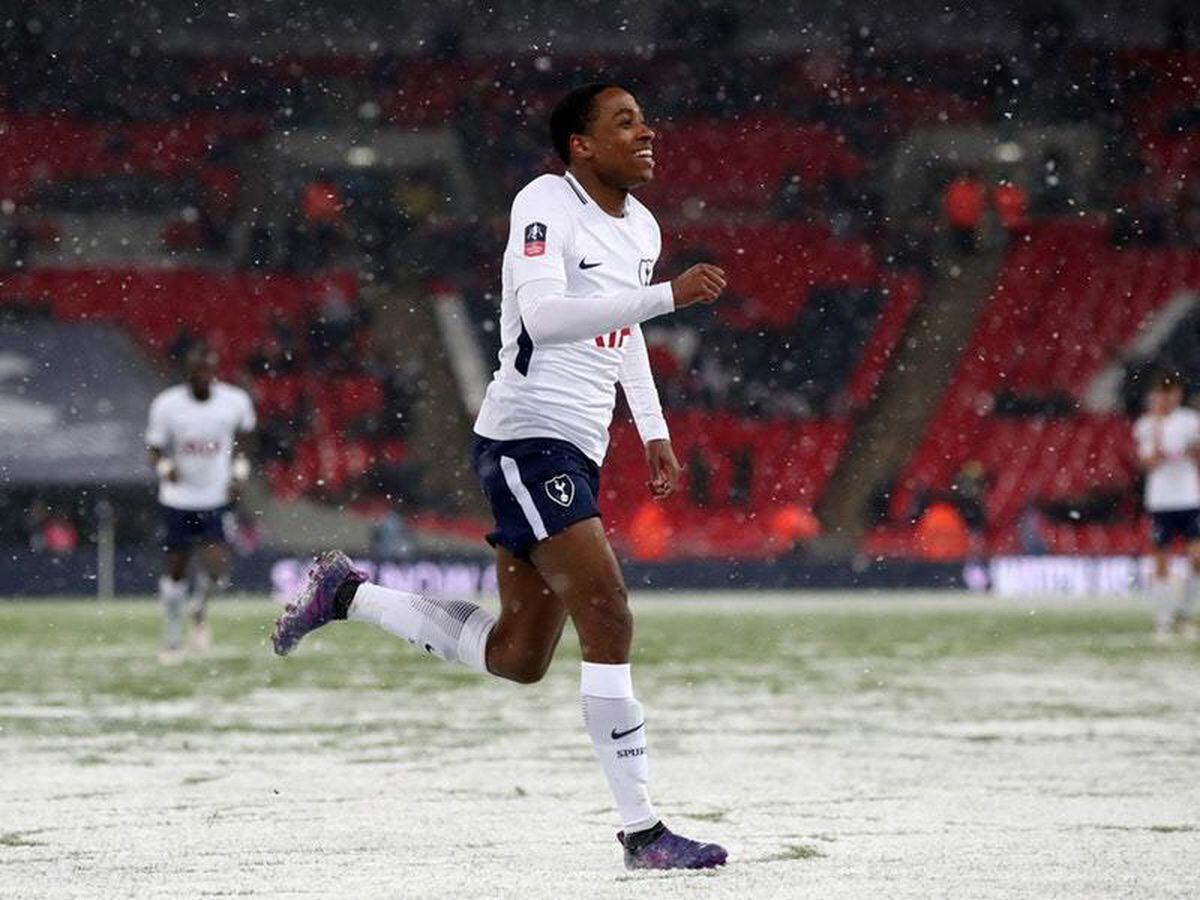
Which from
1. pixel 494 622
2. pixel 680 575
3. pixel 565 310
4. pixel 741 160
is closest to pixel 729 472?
pixel 680 575

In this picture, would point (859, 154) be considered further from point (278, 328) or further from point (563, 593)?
point (563, 593)

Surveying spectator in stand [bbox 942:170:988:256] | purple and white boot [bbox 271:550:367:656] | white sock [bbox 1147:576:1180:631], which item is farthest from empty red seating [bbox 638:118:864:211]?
purple and white boot [bbox 271:550:367:656]

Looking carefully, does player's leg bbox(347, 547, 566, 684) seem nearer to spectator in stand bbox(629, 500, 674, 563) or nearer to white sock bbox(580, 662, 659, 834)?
white sock bbox(580, 662, 659, 834)

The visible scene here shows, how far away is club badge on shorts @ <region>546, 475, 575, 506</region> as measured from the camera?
A: 5723 mm

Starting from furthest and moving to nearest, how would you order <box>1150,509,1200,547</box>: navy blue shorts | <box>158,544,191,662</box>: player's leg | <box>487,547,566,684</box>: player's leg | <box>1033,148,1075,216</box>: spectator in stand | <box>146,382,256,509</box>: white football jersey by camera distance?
<box>1033,148,1075,216</box>: spectator in stand < <box>1150,509,1200,547</box>: navy blue shorts < <box>146,382,256,509</box>: white football jersey < <box>158,544,191,662</box>: player's leg < <box>487,547,566,684</box>: player's leg

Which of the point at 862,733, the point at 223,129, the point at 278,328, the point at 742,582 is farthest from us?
the point at 223,129

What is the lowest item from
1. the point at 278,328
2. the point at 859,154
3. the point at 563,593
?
the point at 563,593

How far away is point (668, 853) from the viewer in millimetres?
5375

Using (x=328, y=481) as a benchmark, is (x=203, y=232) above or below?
above

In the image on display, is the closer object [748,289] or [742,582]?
[742,582]

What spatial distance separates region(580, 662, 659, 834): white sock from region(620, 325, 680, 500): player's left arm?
2.78 feet

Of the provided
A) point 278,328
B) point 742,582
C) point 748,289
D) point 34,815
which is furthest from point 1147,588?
point 34,815

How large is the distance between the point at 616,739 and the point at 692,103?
32.9m

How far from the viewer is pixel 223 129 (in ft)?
120
